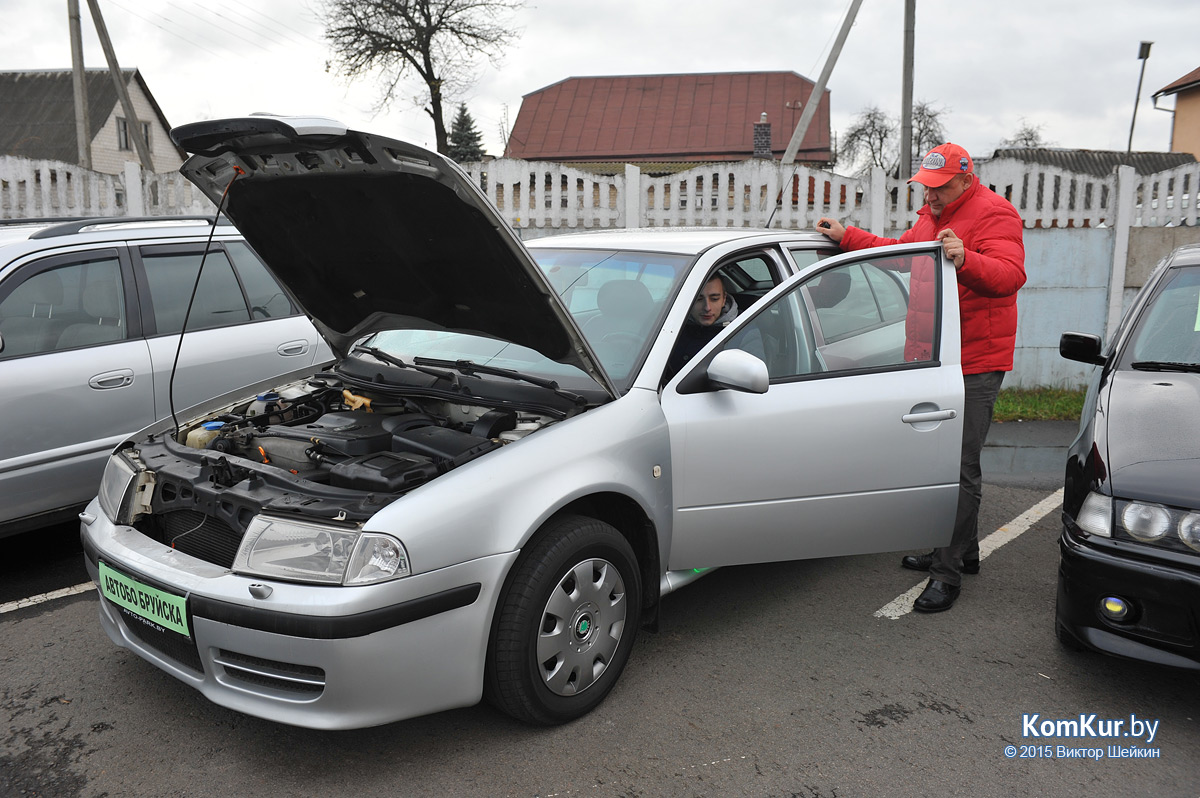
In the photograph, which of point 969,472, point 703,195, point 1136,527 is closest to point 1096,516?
point 1136,527

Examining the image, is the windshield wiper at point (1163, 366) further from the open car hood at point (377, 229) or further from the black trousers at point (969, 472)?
the open car hood at point (377, 229)

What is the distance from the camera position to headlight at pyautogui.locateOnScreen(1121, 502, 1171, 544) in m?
2.68

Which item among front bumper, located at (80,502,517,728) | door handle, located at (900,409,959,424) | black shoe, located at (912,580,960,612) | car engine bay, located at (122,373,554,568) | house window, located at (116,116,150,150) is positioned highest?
house window, located at (116,116,150,150)

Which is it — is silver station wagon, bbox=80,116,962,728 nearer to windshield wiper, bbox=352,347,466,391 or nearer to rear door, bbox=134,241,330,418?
windshield wiper, bbox=352,347,466,391

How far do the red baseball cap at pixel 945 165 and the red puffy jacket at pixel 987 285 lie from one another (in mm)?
119

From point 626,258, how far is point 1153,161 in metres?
48.9

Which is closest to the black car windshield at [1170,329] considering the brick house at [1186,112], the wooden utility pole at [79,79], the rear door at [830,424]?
the rear door at [830,424]

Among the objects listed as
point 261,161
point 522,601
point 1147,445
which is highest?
point 261,161

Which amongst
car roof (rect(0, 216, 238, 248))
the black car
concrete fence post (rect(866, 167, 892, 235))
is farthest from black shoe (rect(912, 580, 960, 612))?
concrete fence post (rect(866, 167, 892, 235))

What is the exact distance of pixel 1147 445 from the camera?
2.94 m

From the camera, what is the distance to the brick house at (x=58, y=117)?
3959 cm

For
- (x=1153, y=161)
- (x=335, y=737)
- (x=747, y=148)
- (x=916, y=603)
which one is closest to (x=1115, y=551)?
(x=916, y=603)

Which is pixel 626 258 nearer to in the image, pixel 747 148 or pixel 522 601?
pixel 522 601

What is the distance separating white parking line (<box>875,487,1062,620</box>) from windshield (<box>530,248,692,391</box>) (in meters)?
1.61
